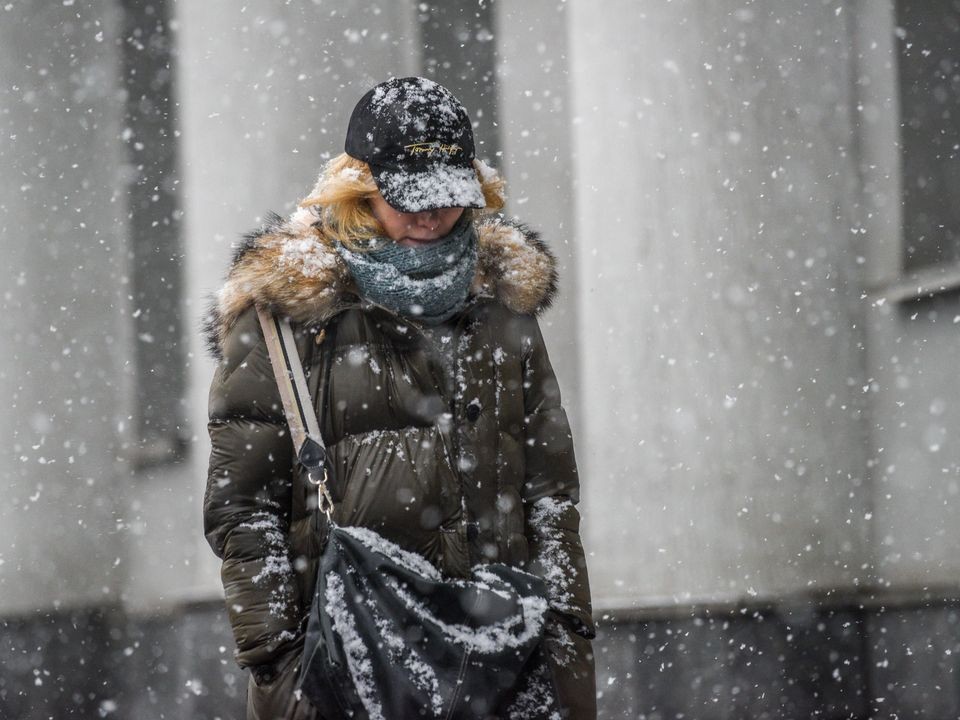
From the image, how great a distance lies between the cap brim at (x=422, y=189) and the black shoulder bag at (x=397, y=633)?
0.45 m

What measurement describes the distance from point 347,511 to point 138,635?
10.5 ft

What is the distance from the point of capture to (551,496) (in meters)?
2.58

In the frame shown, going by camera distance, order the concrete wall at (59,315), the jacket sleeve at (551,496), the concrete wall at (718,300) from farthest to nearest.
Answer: the concrete wall at (59,315)
the concrete wall at (718,300)
the jacket sleeve at (551,496)

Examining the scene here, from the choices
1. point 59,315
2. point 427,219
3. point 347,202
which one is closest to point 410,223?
point 427,219

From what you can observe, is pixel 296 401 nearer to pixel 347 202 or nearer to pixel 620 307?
pixel 347 202

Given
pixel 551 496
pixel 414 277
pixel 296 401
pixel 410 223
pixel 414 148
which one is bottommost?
pixel 551 496

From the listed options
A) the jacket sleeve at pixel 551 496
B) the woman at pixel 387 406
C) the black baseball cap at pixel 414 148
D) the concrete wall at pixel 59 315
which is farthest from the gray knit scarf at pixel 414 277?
the concrete wall at pixel 59 315

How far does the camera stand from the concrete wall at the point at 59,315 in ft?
17.0

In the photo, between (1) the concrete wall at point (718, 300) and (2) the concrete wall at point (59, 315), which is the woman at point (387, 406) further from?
(2) the concrete wall at point (59, 315)

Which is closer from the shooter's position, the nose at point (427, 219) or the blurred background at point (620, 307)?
the nose at point (427, 219)

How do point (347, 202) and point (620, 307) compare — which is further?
point (620, 307)

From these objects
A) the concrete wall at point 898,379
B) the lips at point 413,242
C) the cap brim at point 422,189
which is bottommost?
the concrete wall at point 898,379

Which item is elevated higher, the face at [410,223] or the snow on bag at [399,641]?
the face at [410,223]

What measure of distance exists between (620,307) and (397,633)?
290 centimetres
